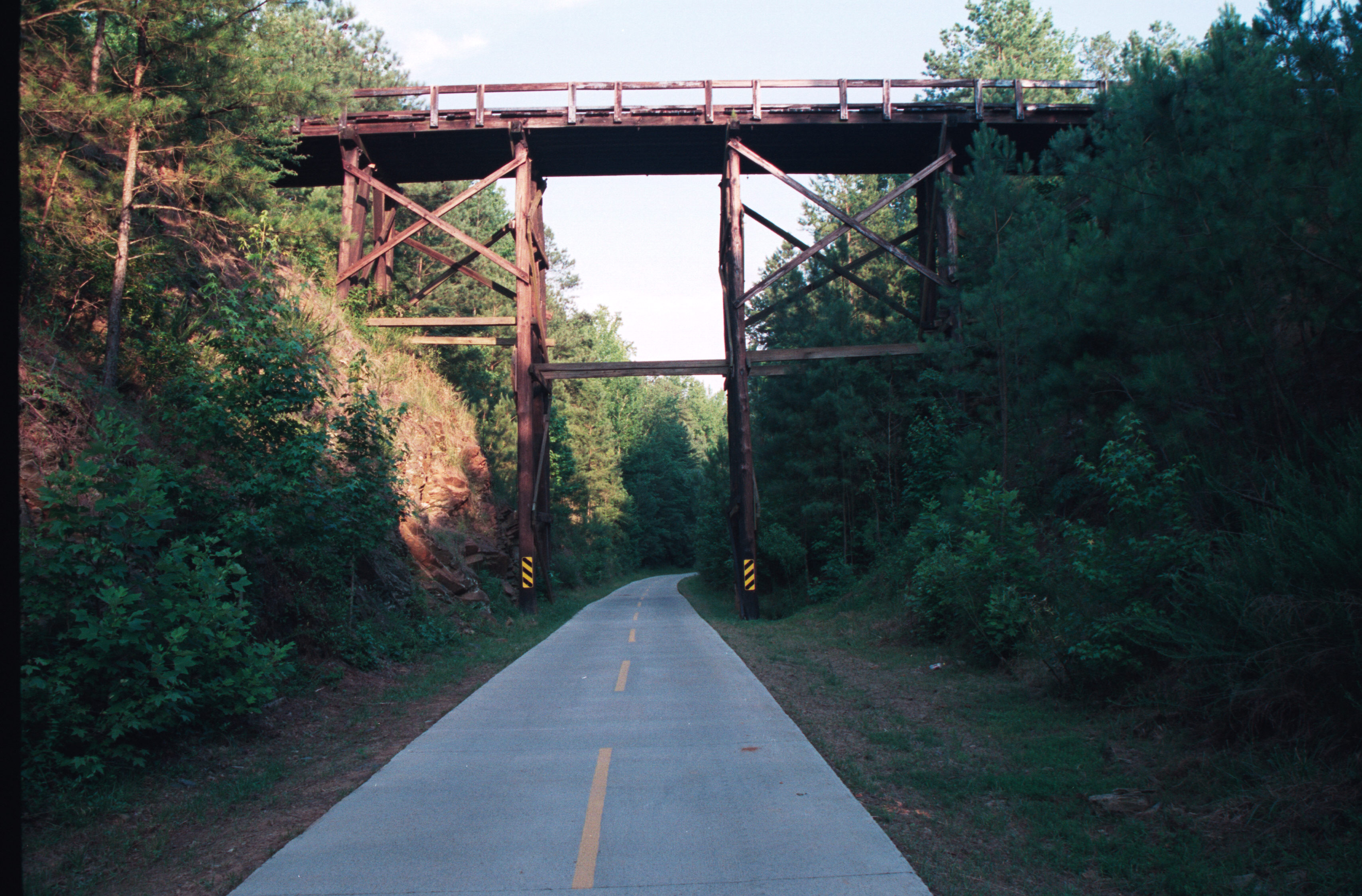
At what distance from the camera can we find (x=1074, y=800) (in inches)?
223

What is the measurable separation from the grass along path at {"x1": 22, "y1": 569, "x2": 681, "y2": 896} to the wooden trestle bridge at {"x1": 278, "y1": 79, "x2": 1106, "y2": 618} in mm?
12244

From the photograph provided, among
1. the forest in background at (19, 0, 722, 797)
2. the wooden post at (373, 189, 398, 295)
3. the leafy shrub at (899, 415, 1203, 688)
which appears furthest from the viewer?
the wooden post at (373, 189, 398, 295)

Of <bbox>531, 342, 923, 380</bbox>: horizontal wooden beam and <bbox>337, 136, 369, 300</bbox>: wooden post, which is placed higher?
<bbox>337, 136, 369, 300</bbox>: wooden post

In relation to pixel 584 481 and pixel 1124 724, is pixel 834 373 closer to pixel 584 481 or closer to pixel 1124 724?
pixel 1124 724

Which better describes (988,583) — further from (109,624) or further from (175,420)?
(175,420)

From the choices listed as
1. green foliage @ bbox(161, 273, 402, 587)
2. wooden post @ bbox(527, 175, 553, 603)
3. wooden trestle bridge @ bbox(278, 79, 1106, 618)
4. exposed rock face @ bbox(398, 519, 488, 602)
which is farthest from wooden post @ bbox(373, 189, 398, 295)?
green foliage @ bbox(161, 273, 402, 587)

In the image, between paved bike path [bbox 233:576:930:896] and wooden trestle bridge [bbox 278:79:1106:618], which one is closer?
paved bike path [bbox 233:576:930:896]

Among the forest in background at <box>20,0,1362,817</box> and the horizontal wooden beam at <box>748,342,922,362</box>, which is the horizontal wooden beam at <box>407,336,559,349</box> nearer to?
the forest in background at <box>20,0,1362,817</box>

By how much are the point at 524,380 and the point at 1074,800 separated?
18496 mm

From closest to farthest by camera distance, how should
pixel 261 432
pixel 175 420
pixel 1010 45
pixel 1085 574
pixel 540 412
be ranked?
pixel 1085 574 < pixel 175 420 < pixel 261 432 < pixel 540 412 < pixel 1010 45

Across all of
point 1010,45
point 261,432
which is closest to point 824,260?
point 261,432

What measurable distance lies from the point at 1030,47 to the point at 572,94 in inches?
1207

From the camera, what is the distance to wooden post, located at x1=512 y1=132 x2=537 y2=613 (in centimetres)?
2158

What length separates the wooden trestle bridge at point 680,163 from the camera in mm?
20562
